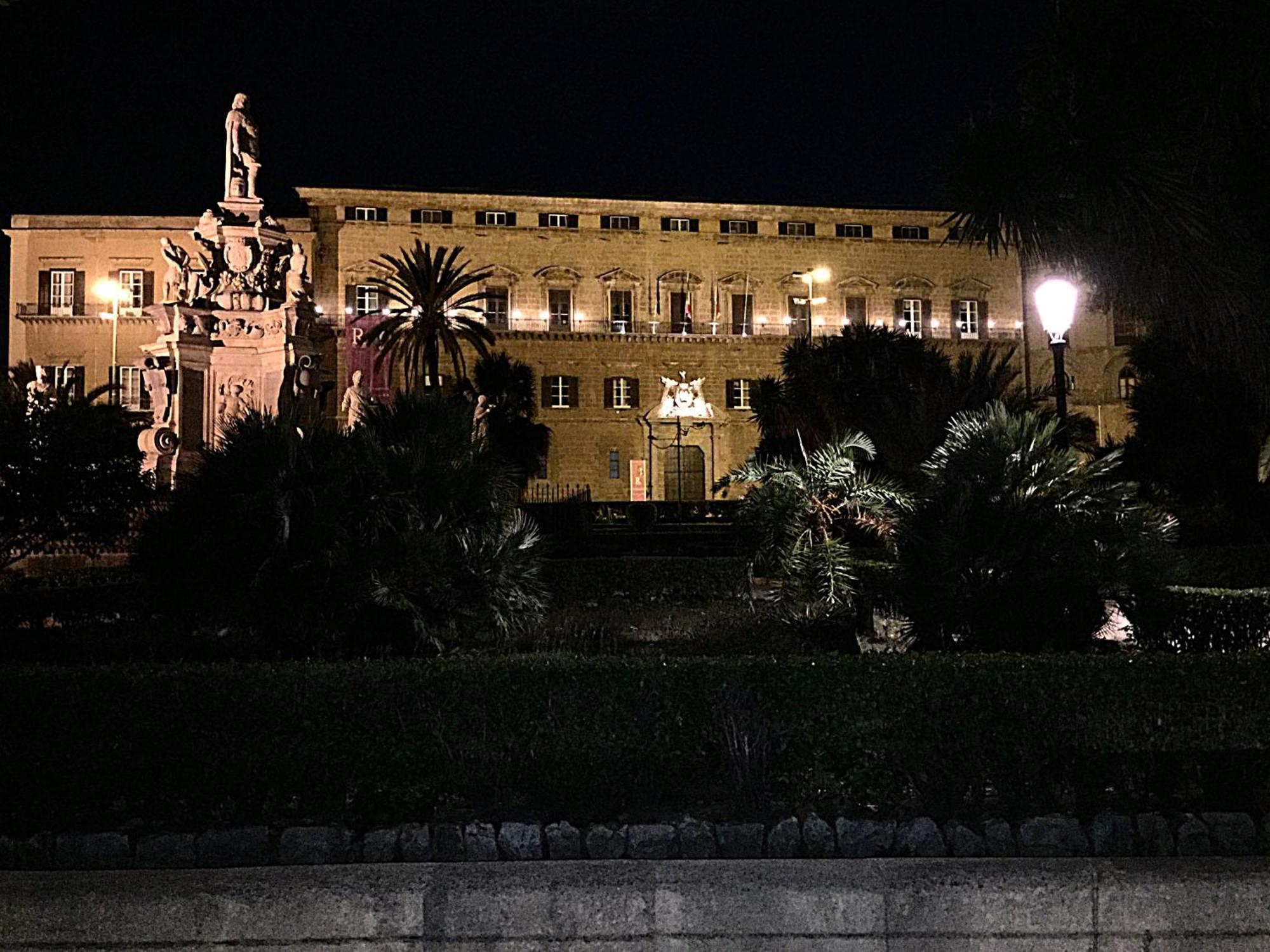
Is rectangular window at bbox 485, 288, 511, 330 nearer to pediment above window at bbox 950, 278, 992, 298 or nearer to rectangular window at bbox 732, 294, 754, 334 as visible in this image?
rectangular window at bbox 732, 294, 754, 334

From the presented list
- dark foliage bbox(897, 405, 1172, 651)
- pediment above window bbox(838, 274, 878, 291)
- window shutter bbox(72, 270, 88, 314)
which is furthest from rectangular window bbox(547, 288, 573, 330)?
dark foliage bbox(897, 405, 1172, 651)

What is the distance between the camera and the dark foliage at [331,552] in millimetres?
6594

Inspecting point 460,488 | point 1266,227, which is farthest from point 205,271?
point 1266,227

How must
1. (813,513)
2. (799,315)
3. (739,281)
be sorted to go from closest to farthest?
(813,513) < (739,281) < (799,315)

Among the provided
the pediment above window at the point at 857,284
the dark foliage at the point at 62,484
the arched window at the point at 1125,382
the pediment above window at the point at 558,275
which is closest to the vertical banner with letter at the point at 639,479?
the pediment above window at the point at 558,275

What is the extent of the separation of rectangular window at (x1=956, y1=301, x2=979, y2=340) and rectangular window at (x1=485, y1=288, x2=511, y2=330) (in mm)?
22997

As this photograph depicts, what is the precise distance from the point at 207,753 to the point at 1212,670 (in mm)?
4522

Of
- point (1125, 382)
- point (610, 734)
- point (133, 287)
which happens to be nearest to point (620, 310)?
point (133, 287)

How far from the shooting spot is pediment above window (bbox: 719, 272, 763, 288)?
5003 centimetres

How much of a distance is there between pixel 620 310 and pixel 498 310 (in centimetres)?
585

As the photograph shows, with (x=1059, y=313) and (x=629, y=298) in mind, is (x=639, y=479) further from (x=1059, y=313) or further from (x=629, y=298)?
(x=1059, y=313)

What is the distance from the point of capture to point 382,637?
268 inches

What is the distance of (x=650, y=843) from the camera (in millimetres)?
4277

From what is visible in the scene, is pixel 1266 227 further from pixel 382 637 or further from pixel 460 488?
pixel 382 637
